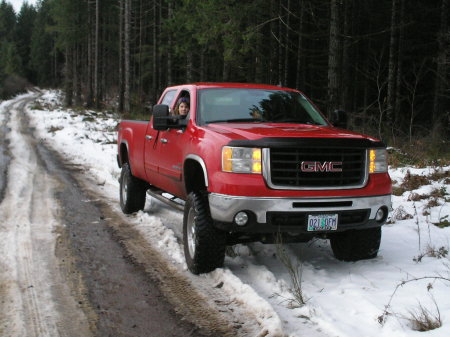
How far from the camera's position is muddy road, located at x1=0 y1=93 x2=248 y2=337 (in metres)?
3.68

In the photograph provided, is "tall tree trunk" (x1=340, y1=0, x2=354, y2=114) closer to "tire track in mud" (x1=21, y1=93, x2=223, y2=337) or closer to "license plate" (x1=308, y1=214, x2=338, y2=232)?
"tire track in mud" (x1=21, y1=93, x2=223, y2=337)

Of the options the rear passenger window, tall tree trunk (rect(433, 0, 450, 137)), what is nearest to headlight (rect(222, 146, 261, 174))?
the rear passenger window

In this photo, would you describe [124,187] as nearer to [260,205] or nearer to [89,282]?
[89,282]

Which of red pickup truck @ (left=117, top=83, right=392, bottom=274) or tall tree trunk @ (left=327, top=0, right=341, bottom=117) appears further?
tall tree trunk @ (left=327, top=0, right=341, bottom=117)

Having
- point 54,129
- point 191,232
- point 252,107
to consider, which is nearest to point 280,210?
point 191,232

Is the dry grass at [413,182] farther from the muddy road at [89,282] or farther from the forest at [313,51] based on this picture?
the muddy road at [89,282]

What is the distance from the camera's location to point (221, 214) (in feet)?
14.1

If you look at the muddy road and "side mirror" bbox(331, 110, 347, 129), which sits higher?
"side mirror" bbox(331, 110, 347, 129)

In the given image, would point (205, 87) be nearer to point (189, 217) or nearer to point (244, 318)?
point (189, 217)

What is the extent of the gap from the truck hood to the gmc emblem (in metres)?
0.28

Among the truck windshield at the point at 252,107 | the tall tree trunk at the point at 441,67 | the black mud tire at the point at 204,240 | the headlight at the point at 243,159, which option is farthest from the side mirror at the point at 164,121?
the tall tree trunk at the point at 441,67

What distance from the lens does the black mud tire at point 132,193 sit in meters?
7.46

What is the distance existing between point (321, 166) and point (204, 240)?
1372 mm

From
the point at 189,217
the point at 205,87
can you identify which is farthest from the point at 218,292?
the point at 205,87
